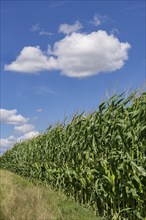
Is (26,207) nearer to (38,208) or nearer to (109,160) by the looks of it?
(38,208)

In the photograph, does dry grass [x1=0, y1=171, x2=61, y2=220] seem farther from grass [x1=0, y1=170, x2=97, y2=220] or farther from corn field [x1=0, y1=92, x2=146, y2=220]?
corn field [x1=0, y1=92, x2=146, y2=220]

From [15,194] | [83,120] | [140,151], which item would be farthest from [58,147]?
[140,151]

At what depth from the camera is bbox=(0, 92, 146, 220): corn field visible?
7.78 m

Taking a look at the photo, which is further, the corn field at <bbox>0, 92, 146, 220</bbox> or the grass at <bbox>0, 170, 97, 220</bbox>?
the grass at <bbox>0, 170, 97, 220</bbox>

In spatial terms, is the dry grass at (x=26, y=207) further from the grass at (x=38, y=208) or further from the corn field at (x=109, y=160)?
the corn field at (x=109, y=160)

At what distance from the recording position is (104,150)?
9.23 meters

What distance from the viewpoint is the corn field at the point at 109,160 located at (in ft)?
Result: 25.5

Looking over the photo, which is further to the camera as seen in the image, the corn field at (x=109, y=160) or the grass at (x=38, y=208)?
the grass at (x=38, y=208)

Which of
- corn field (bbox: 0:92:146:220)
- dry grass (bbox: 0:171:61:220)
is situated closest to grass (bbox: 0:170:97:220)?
dry grass (bbox: 0:171:61:220)

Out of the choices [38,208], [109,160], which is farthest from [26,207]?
[109,160]

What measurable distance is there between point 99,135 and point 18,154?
15.4m

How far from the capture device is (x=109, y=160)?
8664mm

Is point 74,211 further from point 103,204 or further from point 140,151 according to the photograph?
point 140,151

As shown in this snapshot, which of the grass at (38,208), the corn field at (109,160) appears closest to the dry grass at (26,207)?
the grass at (38,208)
